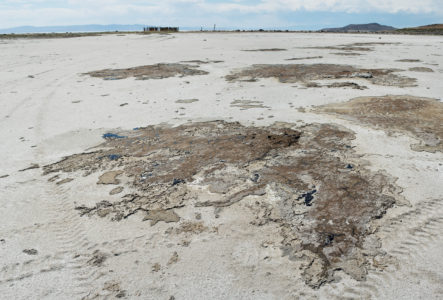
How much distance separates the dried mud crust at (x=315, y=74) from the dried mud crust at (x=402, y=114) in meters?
1.92

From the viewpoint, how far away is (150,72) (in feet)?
35.9

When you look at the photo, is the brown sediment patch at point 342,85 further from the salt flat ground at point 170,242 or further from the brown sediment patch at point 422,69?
the brown sediment patch at point 422,69

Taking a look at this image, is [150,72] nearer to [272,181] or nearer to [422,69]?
[272,181]

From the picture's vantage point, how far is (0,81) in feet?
32.6

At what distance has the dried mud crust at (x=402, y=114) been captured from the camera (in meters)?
4.73

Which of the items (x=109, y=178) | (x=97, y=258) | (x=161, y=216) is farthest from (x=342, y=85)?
(x=97, y=258)

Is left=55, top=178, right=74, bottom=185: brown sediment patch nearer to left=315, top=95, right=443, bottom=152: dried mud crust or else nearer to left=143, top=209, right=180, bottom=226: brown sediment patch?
left=143, top=209, right=180, bottom=226: brown sediment patch

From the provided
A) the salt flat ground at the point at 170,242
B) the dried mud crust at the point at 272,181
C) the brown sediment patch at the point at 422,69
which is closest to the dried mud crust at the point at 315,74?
the brown sediment patch at the point at 422,69

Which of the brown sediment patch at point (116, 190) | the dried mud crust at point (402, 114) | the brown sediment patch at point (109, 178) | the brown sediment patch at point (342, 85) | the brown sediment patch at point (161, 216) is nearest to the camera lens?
the brown sediment patch at point (161, 216)

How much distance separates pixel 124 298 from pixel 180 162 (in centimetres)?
209

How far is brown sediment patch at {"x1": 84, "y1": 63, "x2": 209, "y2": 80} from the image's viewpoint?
Result: 1030 centimetres

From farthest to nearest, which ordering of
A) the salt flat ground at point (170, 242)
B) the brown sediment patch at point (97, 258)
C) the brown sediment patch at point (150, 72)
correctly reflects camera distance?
the brown sediment patch at point (150, 72), the brown sediment patch at point (97, 258), the salt flat ground at point (170, 242)

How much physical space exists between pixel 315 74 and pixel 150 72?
5.62 meters

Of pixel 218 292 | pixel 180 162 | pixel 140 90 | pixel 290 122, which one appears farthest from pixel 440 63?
pixel 218 292
